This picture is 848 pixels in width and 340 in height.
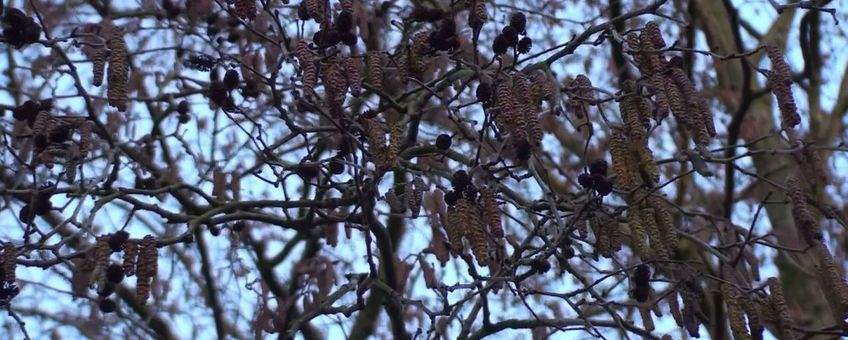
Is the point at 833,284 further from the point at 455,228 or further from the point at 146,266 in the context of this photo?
the point at 146,266

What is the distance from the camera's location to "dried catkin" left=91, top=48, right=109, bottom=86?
3410 mm

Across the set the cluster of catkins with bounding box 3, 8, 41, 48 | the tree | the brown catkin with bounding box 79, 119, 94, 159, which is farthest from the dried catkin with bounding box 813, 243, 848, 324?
the cluster of catkins with bounding box 3, 8, 41, 48

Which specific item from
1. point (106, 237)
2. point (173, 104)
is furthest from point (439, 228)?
point (173, 104)

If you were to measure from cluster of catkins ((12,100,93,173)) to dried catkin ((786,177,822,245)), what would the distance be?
2.25 meters

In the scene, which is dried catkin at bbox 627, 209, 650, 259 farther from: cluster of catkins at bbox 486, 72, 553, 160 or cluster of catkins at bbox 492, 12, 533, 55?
cluster of catkins at bbox 492, 12, 533, 55

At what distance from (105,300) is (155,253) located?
861 mm

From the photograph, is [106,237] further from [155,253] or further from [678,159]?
[678,159]

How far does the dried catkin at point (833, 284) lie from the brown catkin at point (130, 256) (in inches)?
79.5

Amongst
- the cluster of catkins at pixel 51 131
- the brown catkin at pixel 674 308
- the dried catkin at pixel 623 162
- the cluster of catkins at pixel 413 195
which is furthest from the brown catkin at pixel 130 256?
the brown catkin at pixel 674 308

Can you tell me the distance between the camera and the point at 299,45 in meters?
3.46

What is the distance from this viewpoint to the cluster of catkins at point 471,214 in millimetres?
3277

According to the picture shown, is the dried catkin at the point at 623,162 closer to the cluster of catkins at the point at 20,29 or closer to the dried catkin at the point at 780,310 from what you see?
the dried catkin at the point at 780,310

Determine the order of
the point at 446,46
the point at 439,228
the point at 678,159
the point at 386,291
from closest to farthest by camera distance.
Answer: the point at 446,46 < the point at 678,159 < the point at 386,291 < the point at 439,228

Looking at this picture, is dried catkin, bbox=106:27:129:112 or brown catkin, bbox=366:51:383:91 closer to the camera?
dried catkin, bbox=106:27:129:112
